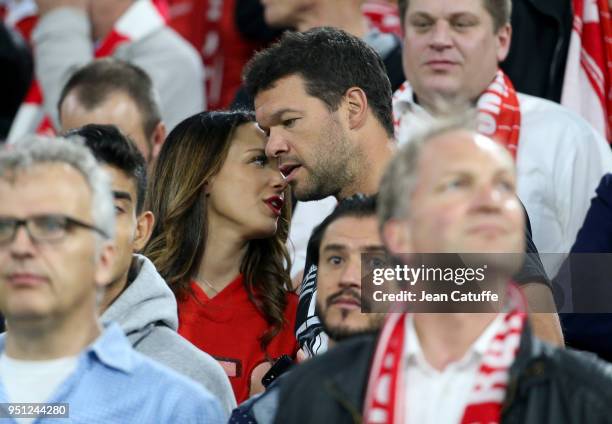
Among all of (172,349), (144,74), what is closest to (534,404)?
(172,349)

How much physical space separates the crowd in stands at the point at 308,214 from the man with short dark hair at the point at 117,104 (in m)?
0.01

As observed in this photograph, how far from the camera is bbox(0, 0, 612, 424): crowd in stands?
305 centimetres

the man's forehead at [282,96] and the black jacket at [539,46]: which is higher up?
the black jacket at [539,46]

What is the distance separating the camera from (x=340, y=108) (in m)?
4.97

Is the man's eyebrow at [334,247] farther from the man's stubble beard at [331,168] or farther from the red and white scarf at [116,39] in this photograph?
the red and white scarf at [116,39]

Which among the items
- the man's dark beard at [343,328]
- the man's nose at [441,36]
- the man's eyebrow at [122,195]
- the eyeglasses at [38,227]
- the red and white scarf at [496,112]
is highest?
the man's nose at [441,36]

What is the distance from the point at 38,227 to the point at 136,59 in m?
4.14

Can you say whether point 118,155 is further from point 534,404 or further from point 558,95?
point 558,95

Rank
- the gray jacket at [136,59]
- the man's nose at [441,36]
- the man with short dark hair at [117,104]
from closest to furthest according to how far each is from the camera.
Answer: the man's nose at [441,36], the man with short dark hair at [117,104], the gray jacket at [136,59]

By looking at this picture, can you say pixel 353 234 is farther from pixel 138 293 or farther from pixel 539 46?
pixel 539 46

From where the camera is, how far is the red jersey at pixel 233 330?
15.9ft

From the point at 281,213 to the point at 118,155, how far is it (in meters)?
0.96

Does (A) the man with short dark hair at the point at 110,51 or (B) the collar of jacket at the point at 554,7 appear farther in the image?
(A) the man with short dark hair at the point at 110,51

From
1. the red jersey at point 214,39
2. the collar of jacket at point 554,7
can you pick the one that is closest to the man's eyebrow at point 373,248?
the collar of jacket at point 554,7
